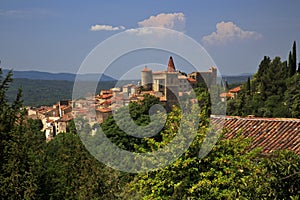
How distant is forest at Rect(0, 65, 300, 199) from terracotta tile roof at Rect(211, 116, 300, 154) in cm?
67

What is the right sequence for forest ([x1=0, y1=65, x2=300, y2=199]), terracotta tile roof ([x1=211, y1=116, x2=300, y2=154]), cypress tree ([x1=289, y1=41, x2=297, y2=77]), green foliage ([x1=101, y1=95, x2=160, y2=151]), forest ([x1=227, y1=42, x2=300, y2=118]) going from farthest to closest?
cypress tree ([x1=289, y1=41, x2=297, y2=77]) < forest ([x1=227, y1=42, x2=300, y2=118]) < green foliage ([x1=101, y1=95, x2=160, y2=151]) < terracotta tile roof ([x1=211, y1=116, x2=300, y2=154]) < forest ([x1=0, y1=65, x2=300, y2=199])

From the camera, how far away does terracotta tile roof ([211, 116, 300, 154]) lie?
31.7ft

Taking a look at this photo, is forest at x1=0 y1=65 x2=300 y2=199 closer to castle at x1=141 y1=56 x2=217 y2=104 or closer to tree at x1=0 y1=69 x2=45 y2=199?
tree at x1=0 y1=69 x2=45 y2=199

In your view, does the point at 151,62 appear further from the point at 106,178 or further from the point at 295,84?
the point at 295,84

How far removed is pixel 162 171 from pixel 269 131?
12.6 feet

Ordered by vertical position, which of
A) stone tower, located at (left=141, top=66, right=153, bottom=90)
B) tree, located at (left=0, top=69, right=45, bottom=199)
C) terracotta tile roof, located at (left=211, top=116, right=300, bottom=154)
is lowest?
terracotta tile roof, located at (left=211, top=116, right=300, bottom=154)

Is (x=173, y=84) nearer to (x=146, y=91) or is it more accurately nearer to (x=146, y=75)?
(x=146, y=91)

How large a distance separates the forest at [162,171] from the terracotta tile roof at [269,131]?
2.19ft

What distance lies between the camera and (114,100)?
30578mm

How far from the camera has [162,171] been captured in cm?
798

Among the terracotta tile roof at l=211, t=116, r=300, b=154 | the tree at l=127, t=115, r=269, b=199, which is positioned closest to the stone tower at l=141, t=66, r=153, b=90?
the terracotta tile roof at l=211, t=116, r=300, b=154

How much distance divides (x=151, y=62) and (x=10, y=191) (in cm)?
578

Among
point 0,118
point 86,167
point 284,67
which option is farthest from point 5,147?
point 284,67

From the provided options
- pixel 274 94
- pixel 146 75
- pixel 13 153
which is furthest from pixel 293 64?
pixel 13 153
